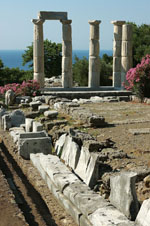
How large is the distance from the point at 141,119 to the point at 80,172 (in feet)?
21.5

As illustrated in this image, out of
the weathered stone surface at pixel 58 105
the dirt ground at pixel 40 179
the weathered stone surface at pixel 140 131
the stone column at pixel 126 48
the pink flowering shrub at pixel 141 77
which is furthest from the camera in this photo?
the stone column at pixel 126 48

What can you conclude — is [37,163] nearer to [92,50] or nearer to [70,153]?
[70,153]

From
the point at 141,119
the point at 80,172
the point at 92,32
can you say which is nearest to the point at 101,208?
the point at 80,172

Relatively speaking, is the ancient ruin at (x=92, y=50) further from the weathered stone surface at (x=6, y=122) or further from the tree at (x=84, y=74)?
the weathered stone surface at (x=6, y=122)

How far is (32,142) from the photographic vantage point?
972cm

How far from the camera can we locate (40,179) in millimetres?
8023

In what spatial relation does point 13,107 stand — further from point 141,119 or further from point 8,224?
point 8,224

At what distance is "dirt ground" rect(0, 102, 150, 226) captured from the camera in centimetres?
607

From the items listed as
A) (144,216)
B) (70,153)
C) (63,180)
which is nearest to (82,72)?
(70,153)

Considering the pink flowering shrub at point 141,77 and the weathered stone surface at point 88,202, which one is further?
the pink flowering shrub at point 141,77

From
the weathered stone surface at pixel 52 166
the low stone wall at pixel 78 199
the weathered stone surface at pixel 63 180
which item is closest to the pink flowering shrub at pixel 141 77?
the weathered stone surface at pixel 52 166

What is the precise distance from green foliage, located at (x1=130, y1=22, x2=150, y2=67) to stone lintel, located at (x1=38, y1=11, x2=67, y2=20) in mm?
9063

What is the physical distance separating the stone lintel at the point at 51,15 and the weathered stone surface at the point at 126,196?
17463mm

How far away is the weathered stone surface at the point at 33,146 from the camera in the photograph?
968 centimetres
